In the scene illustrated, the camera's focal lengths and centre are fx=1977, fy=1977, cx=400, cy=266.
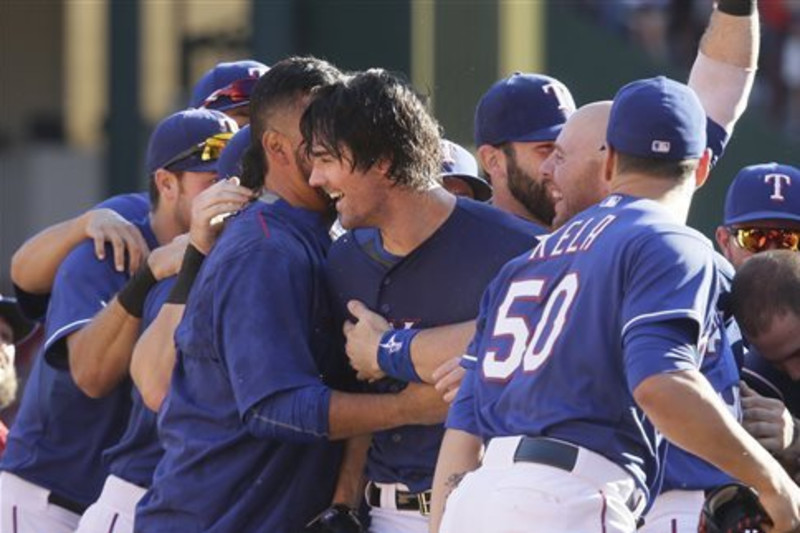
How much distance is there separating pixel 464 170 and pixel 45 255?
151cm

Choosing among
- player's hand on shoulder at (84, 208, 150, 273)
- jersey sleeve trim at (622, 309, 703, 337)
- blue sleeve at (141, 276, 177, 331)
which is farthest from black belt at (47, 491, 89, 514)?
jersey sleeve trim at (622, 309, 703, 337)

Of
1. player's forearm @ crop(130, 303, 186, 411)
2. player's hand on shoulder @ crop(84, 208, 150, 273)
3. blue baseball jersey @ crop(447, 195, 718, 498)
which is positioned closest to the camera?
blue baseball jersey @ crop(447, 195, 718, 498)

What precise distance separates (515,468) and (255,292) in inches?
37.8

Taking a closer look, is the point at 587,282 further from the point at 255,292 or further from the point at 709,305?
the point at 255,292

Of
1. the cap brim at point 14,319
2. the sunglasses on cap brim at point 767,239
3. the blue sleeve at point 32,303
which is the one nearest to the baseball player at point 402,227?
the sunglasses on cap brim at point 767,239

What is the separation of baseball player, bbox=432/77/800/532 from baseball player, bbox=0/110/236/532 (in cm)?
160

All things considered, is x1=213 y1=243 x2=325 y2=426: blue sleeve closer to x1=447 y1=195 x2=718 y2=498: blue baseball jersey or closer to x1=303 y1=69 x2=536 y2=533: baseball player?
x1=303 y1=69 x2=536 y2=533: baseball player

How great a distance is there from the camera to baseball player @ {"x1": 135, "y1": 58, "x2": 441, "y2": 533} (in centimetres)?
502

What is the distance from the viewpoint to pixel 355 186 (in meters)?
5.05

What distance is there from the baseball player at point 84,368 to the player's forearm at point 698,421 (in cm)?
212

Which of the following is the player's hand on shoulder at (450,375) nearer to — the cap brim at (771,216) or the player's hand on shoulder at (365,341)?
the player's hand on shoulder at (365,341)

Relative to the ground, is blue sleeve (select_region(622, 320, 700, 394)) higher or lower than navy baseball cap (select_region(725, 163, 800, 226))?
higher

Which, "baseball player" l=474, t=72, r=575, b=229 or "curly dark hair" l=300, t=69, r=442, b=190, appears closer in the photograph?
"curly dark hair" l=300, t=69, r=442, b=190

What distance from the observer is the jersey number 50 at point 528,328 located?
14.7 ft
